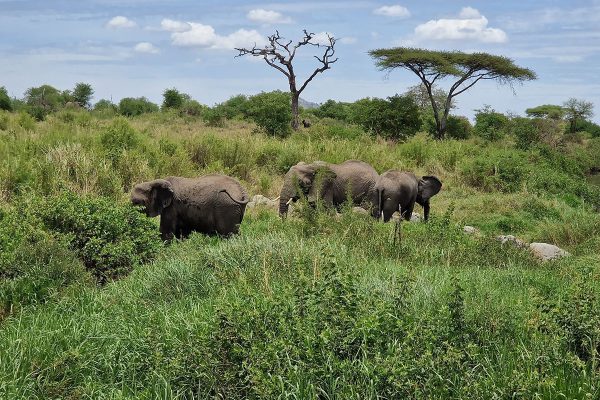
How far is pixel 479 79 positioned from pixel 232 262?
85.6 feet

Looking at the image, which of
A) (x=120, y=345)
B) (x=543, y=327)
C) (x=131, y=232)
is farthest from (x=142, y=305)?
(x=543, y=327)

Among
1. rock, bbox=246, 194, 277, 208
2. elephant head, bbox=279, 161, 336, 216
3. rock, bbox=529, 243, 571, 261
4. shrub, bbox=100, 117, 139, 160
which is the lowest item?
rock, bbox=529, 243, 571, 261

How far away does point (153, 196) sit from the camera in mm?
8242

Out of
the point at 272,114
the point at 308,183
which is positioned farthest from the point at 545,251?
the point at 272,114

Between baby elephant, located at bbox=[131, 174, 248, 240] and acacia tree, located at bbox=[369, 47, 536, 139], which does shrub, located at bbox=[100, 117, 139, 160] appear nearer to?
baby elephant, located at bbox=[131, 174, 248, 240]

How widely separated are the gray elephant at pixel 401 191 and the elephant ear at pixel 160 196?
13.6 ft

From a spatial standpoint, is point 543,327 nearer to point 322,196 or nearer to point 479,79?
point 322,196

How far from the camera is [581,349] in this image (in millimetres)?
4156

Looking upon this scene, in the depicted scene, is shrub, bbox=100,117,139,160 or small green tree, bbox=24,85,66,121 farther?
small green tree, bbox=24,85,66,121

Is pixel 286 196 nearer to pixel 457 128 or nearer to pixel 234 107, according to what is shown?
pixel 457 128

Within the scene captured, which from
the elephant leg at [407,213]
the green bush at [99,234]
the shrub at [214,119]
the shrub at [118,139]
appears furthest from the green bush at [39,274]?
the shrub at [214,119]

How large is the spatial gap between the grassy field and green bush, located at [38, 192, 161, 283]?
2 centimetres

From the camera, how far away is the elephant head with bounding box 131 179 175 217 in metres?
8.15

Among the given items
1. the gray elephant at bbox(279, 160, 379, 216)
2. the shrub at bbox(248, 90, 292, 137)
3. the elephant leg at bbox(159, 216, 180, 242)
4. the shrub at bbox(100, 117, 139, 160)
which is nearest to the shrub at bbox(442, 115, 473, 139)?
the shrub at bbox(248, 90, 292, 137)
